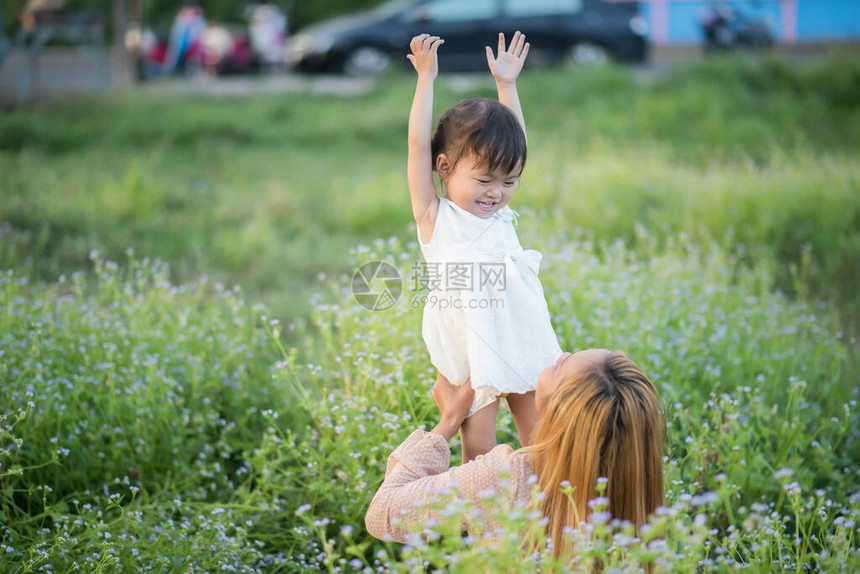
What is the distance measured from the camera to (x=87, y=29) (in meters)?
13.6

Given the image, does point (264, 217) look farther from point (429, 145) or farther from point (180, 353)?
point (429, 145)

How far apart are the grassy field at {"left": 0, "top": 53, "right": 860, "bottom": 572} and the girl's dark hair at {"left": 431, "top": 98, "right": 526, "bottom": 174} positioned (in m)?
0.97

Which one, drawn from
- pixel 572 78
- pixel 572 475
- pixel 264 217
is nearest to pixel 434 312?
pixel 572 475

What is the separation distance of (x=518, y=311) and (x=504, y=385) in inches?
8.6

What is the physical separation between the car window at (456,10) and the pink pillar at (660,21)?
131 inches

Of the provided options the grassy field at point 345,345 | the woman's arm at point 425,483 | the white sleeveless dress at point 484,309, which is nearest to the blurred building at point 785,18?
the grassy field at point 345,345

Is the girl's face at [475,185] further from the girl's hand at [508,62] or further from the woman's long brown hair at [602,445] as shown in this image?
the woman's long brown hair at [602,445]

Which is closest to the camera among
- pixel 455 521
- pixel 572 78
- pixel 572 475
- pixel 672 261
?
pixel 455 521

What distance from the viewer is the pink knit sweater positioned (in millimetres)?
2195

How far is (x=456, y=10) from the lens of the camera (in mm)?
11852

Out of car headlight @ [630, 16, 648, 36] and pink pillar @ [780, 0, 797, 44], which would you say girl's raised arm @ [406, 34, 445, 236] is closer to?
car headlight @ [630, 16, 648, 36]

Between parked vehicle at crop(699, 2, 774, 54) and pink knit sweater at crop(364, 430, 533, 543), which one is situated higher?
parked vehicle at crop(699, 2, 774, 54)

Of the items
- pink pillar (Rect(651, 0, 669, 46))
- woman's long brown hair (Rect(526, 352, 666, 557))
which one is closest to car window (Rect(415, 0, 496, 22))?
pink pillar (Rect(651, 0, 669, 46))

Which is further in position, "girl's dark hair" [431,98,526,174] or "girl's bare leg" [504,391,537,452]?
"girl's bare leg" [504,391,537,452]
